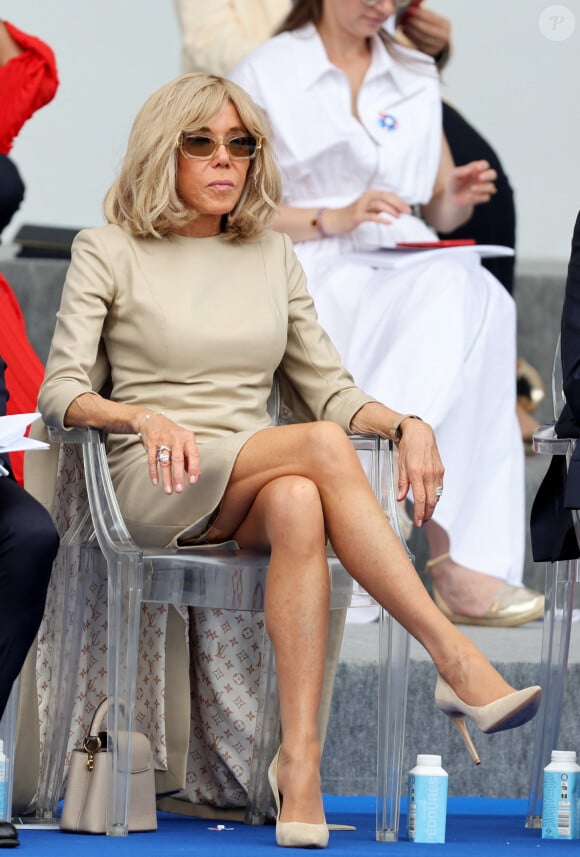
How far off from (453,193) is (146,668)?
5.99 ft

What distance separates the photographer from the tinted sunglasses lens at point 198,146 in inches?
130

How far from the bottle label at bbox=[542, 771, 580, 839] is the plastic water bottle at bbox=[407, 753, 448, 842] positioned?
0.65ft

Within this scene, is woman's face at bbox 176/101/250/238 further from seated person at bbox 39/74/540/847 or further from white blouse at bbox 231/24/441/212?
white blouse at bbox 231/24/441/212

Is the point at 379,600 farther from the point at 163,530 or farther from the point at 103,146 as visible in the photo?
the point at 103,146

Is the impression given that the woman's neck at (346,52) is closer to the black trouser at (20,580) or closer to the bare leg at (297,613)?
the bare leg at (297,613)

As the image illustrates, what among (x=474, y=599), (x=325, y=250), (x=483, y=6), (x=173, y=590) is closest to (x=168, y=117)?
(x=173, y=590)

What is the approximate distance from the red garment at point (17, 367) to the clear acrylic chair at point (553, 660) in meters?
1.16

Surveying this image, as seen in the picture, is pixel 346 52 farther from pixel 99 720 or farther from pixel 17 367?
pixel 99 720

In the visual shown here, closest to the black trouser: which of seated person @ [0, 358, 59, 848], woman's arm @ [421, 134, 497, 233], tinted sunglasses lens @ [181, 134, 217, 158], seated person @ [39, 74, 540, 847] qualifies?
seated person @ [0, 358, 59, 848]

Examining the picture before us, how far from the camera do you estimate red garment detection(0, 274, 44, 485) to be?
385 cm

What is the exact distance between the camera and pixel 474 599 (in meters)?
4.42

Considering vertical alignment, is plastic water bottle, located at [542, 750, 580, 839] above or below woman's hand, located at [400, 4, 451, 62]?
below

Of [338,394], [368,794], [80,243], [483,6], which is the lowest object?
[368,794]

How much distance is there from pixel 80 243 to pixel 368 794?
4.13 ft
